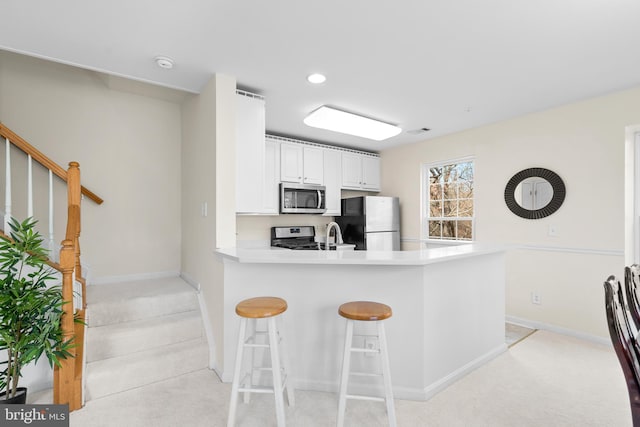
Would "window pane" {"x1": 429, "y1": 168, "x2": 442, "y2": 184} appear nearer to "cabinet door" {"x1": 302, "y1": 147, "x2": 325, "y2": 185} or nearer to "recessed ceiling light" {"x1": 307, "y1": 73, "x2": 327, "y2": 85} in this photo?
"cabinet door" {"x1": 302, "y1": 147, "x2": 325, "y2": 185}

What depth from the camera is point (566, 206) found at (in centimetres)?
310

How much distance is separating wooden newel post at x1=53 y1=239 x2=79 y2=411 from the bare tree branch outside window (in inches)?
159

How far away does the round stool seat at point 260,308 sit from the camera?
1675mm

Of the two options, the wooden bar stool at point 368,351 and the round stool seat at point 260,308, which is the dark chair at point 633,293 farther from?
the round stool seat at point 260,308

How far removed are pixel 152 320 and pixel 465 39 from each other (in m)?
3.05

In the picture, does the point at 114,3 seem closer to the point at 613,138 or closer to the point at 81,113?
the point at 81,113

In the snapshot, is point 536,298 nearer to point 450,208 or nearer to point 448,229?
point 448,229

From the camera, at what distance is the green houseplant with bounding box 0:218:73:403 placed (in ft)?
5.35

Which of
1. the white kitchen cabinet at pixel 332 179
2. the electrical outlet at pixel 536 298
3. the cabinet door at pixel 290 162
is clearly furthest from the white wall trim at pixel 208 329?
the electrical outlet at pixel 536 298

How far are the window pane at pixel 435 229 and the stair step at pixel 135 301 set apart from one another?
127 inches

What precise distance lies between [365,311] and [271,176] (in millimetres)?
2490

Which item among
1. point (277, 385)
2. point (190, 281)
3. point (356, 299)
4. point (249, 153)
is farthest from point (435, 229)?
point (277, 385)

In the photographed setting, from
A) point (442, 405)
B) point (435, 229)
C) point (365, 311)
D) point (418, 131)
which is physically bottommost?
point (442, 405)

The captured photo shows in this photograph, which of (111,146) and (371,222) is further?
(371,222)
